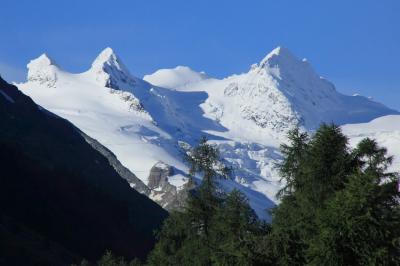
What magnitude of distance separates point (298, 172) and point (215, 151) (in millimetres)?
6488

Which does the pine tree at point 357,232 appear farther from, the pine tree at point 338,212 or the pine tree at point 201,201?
the pine tree at point 201,201

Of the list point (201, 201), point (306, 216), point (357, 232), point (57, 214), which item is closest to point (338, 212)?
point (357, 232)

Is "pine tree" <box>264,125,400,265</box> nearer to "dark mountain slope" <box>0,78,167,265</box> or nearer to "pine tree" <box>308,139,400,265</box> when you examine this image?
"pine tree" <box>308,139,400,265</box>

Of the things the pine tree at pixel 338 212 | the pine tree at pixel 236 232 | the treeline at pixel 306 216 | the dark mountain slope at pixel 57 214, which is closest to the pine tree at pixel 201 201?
the treeline at pixel 306 216

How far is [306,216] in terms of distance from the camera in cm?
2578

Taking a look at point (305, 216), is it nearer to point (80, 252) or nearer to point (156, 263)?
point (156, 263)

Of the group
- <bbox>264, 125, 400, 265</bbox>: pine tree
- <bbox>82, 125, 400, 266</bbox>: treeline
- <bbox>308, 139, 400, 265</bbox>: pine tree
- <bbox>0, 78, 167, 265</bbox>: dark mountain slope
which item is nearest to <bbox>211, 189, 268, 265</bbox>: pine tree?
<bbox>82, 125, 400, 266</bbox>: treeline

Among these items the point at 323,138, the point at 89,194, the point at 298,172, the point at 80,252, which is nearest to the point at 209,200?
the point at 298,172

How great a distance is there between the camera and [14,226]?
116 metres

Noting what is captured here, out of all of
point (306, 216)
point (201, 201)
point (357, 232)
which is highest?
point (201, 201)

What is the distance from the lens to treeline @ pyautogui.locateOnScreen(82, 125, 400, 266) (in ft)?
69.8

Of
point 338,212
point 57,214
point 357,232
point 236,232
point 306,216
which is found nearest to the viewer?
point 357,232

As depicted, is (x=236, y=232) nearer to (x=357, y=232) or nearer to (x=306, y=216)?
(x=306, y=216)

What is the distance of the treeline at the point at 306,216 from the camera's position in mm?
21281
